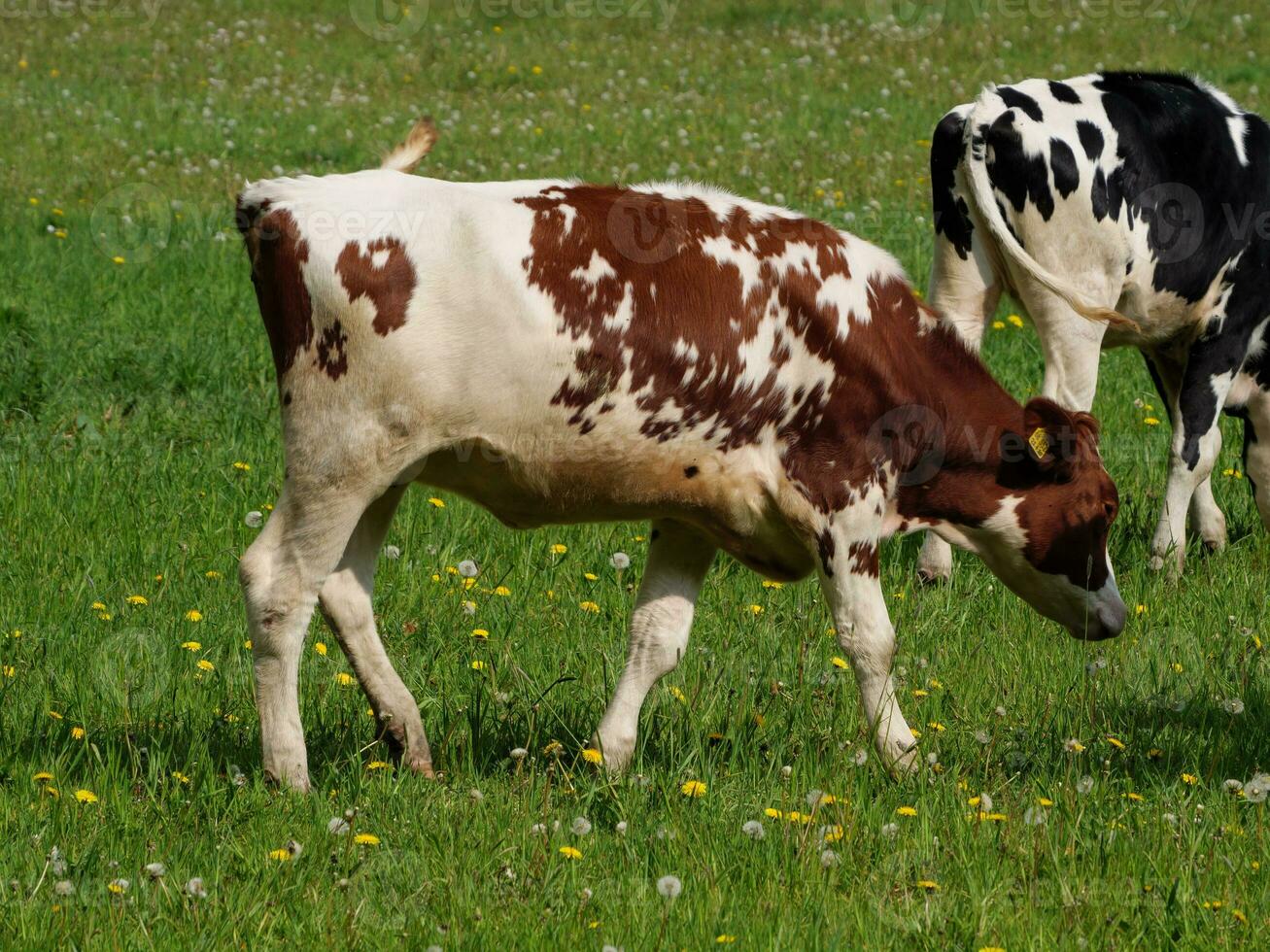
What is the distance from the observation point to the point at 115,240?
11.8 metres

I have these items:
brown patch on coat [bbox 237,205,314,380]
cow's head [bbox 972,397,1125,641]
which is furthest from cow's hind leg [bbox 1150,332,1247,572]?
brown patch on coat [bbox 237,205,314,380]

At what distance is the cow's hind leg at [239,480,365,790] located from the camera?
4648 millimetres

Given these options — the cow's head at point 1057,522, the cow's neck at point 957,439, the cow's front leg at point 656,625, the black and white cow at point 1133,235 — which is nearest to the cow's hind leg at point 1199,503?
the black and white cow at point 1133,235

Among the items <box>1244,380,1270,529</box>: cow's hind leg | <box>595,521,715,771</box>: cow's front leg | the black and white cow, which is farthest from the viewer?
<box>1244,380,1270,529</box>: cow's hind leg

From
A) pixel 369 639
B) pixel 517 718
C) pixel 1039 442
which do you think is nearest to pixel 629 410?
pixel 369 639

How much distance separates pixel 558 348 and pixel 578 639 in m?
1.87

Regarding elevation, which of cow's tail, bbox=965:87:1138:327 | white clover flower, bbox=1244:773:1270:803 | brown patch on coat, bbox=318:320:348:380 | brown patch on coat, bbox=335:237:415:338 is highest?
cow's tail, bbox=965:87:1138:327

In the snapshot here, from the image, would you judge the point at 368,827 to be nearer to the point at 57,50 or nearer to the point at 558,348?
the point at 558,348

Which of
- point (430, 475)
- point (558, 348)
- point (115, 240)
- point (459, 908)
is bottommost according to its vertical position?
point (115, 240)

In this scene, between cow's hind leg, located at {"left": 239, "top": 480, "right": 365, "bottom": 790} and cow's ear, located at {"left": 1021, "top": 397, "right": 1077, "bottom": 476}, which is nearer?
cow's hind leg, located at {"left": 239, "top": 480, "right": 365, "bottom": 790}

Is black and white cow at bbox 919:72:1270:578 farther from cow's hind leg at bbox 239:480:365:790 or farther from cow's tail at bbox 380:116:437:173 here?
cow's hind leg at bbox 239:480:365:790

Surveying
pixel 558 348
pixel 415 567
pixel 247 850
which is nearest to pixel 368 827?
pixel 247 850

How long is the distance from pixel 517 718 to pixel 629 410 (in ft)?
4.23

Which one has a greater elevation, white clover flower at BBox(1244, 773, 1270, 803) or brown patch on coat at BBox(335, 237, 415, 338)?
brown patch on coat at BBox(335, 237, 415, 338)
